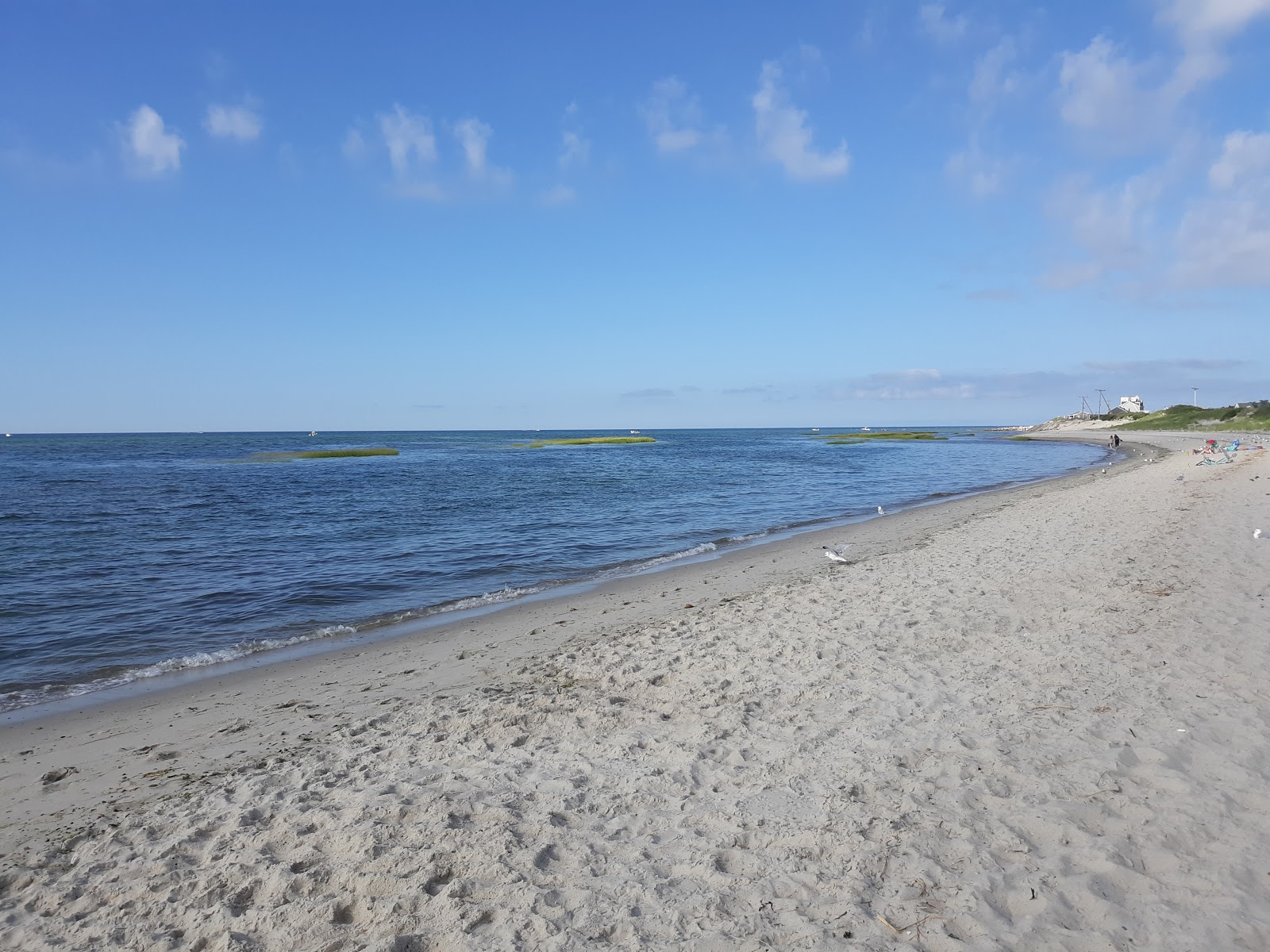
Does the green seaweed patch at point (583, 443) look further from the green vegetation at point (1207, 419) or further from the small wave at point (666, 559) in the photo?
the small wave at point (666, 559)

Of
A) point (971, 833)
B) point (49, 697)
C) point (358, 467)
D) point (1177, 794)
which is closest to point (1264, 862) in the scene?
point (1177, 794)

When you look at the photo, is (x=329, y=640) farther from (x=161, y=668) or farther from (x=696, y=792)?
(x=696, y=792)

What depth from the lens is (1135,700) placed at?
6.50 metres

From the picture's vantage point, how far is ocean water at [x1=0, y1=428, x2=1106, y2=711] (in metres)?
11.0

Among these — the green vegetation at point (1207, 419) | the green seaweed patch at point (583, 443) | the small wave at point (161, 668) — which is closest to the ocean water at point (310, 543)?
the small wave at point (161, 668)

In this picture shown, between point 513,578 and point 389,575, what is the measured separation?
266cm

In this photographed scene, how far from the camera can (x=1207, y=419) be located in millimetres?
99750

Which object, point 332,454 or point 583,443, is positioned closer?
point 332,454

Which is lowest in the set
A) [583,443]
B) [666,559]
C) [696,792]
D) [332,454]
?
[583,443]

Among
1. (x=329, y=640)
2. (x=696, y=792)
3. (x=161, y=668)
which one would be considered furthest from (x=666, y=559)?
(x=696, y=792)

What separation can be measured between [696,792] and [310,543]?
1670cm

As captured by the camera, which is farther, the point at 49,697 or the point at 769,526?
the point at 769,526

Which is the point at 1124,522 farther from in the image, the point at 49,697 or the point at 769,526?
the point at 49,697

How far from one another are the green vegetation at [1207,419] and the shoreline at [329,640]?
80.9m
